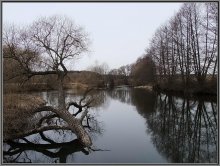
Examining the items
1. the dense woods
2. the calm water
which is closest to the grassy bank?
the dense woods

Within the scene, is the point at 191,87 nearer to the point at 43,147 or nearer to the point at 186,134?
the point at 186,134

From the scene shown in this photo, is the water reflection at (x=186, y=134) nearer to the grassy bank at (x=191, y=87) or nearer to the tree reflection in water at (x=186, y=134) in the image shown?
the tree reflection in water at (x=186, y=134)

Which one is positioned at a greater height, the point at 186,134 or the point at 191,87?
the point at 191,87

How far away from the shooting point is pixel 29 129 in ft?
42.9

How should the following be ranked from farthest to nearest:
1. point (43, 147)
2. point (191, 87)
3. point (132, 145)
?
point (191, 87)
point (132, 145)
point (43, 147)

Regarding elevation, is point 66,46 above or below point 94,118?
above

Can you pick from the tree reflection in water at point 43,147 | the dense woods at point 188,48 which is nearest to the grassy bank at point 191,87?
the dense woods at point 188,48

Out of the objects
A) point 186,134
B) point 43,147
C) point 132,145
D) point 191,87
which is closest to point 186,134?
point 186,134

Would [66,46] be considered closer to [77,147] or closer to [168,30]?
[77,147]

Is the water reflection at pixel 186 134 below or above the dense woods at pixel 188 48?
below

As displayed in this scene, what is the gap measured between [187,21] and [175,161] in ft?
84.8

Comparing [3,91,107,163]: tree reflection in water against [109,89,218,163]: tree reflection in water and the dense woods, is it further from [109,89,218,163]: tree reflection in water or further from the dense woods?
the dense woods

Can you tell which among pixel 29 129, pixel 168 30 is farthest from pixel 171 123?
pixel 168 30

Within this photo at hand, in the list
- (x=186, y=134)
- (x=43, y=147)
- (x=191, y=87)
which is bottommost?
(x=43, y=147)
